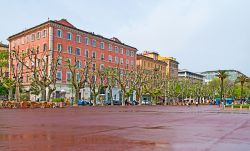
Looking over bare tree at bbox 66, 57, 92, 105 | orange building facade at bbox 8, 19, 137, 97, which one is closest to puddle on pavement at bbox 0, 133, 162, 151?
bare tree at bbox 66, 57, 92, 105

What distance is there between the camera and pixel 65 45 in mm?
66750

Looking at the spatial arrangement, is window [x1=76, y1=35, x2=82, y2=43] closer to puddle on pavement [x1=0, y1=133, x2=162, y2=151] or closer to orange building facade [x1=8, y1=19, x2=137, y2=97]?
orange building facade [x1=8, y1=19, x2=137, y2=97]

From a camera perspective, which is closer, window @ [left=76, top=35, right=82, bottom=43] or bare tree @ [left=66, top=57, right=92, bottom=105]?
bare tree @ [left=66, top=57, right=92, bottom=105]

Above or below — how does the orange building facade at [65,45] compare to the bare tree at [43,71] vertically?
above

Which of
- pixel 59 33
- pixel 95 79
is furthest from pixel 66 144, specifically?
pixel 95 79

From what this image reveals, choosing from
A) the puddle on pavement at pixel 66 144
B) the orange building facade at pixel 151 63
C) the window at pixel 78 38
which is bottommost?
the puddle on pavement at pixel 66 144

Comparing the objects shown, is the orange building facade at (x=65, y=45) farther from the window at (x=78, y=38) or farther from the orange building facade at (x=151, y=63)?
the orange building facade at (x=151, y=63)

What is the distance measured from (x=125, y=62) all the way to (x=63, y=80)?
23709mm

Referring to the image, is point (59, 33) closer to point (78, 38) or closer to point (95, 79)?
point (78, 38)

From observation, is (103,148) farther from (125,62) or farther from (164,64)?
(164,64)

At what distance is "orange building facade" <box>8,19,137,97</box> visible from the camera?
6397cm

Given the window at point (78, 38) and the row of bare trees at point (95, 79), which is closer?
the row of bare trees at point (95, 79)

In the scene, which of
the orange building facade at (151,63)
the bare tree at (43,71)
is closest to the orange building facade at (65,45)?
the bare tree at (43,71)

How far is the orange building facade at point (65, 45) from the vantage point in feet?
210
